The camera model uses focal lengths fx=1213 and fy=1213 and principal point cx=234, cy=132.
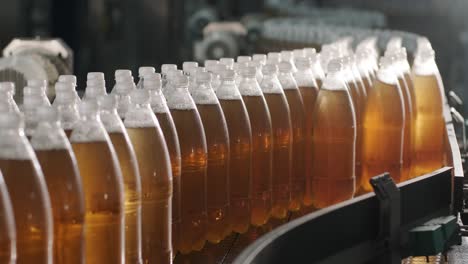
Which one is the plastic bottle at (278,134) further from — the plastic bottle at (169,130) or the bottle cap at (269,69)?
the plastic bottle at (169,130)

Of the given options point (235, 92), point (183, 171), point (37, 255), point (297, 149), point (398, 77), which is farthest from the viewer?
point (398, 77)

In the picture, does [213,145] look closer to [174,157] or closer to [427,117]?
[174,157]

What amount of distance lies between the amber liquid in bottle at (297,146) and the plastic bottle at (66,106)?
1.05m

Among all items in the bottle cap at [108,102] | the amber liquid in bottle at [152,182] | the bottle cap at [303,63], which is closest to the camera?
the bottle cap at [108,102]

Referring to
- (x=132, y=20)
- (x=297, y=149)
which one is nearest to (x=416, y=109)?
(x=297, y=149)

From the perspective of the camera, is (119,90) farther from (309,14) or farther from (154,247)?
(309,14)

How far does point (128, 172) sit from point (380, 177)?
846mm

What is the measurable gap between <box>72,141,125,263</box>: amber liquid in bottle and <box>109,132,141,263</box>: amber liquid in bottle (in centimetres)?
9

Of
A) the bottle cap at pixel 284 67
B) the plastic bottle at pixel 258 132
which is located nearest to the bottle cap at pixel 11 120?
the plastic bottle at pixel 258 132

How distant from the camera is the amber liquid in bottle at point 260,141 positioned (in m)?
2.95

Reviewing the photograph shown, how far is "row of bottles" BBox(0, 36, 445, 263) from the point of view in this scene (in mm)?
2047

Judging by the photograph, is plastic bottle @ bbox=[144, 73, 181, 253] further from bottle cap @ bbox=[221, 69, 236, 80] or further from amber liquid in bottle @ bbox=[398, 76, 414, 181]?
amber liquid in bottle @ bbox=[398, 76, 414, 181]

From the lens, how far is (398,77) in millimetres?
3686

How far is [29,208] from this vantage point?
1957 mm
